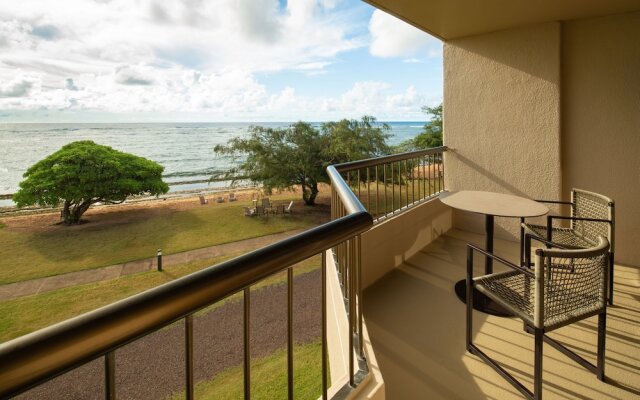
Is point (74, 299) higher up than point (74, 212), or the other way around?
point (74, 212)

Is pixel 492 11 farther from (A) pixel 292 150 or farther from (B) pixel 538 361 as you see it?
(A) pixel 292 150

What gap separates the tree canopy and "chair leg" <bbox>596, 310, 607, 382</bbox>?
51.0 feet

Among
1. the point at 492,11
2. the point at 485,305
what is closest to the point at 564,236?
the point at 485,305

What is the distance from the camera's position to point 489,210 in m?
2.72

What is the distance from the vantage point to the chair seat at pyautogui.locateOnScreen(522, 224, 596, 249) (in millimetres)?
2706

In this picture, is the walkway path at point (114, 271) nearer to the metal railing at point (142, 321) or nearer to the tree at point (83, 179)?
the tree at point (83, 179)

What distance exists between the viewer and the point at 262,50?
46.8 metres

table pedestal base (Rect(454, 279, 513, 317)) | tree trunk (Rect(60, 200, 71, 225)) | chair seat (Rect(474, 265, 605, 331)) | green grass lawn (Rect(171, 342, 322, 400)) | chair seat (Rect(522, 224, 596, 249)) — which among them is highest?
chair seat (Rect(522, 224, 596, 249))

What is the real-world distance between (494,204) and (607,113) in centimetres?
212

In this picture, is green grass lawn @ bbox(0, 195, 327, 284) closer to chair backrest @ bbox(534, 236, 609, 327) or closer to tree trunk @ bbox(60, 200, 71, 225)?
tree trunk @ bbox(60, 200, 71, 225)

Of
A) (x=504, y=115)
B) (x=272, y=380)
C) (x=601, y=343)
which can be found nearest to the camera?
(x=601, y=343)

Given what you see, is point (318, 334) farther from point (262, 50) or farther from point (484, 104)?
point (262, 50)

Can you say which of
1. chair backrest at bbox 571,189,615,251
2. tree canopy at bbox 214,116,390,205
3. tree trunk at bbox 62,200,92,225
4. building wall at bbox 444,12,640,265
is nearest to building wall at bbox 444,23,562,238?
building wall at bbox 444,12,640,265

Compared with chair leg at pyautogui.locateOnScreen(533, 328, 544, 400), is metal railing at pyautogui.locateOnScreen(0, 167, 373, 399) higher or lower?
higher
